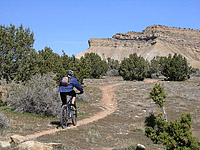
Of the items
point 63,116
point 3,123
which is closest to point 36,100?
point 3,123

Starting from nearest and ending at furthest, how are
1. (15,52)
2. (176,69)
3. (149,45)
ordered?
1. (15,52)
2. (176,69)
3. (149,45)

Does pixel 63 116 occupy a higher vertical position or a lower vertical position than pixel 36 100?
lower

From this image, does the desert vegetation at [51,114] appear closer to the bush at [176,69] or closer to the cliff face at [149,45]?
the bush at [176,69]

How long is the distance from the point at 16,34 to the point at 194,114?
→ 15.1 m

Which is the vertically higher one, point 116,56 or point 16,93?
point 116,56

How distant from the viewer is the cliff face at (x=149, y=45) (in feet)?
548

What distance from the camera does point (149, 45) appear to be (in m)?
174

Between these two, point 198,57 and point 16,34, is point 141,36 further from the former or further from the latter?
point 16,34

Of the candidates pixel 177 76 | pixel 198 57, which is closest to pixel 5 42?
pixel 177 76

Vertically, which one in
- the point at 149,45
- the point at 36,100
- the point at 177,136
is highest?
the point at 149,45

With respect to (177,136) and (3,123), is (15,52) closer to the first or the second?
(3,123)

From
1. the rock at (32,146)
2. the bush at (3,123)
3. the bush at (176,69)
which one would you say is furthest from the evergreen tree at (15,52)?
the bush at (176,69)

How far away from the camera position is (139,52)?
17238 cm

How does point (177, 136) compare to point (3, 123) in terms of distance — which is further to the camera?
point (177, 136)
